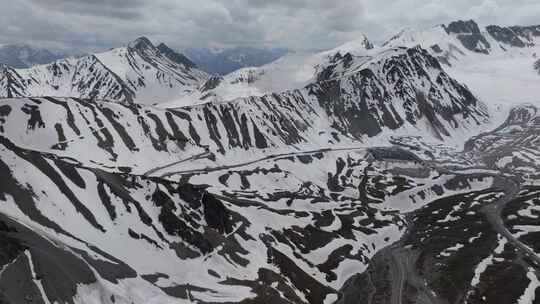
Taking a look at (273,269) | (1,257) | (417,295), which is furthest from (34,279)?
(417,295)

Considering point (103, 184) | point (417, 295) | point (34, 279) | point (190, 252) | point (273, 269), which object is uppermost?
point (103, 184)

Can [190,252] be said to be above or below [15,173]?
below

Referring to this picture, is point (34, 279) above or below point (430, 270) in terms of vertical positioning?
above

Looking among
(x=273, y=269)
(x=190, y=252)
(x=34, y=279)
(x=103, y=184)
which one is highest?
(x=103, y=184)

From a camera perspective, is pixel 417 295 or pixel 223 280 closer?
pixel 223 280

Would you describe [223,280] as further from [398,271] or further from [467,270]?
[467,270]

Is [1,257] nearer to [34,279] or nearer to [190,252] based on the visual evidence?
[34,279]

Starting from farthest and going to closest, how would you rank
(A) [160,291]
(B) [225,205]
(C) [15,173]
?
(B) [225,205]
(C) [15,173]
(A) [160,291]

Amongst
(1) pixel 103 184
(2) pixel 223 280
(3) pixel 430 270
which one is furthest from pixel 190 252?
(3) pixel 430 270

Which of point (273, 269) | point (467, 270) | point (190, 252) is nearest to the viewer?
point (190, 252)
